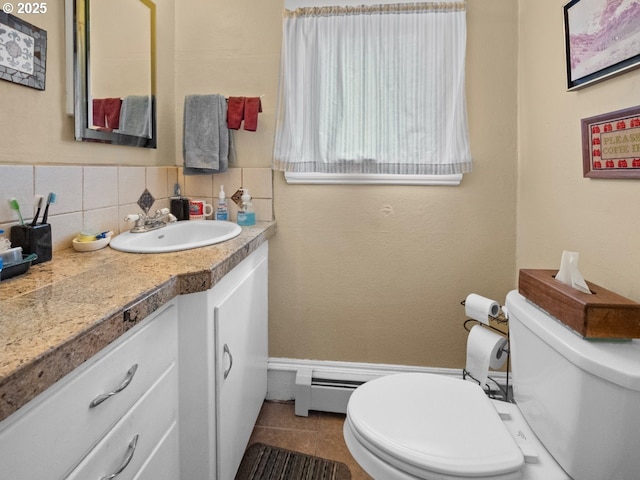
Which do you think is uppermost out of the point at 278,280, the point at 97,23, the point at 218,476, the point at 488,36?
the point at 488,36

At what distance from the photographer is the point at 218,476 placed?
1206 mm

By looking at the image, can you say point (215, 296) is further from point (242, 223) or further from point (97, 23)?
point (97, 23)

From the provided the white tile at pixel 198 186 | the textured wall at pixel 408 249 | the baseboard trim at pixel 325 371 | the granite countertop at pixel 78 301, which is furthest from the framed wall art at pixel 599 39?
the white tile at pixel 198 186

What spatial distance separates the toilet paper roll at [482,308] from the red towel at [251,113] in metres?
1.23

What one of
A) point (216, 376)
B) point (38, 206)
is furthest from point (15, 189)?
point (216, 376)

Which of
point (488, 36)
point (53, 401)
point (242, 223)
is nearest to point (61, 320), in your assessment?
point (53, 401)

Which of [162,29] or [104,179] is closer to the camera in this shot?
[104,179]

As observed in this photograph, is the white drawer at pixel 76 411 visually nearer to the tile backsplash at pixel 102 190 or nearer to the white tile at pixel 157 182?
the tile backsplash at pixel 102 190

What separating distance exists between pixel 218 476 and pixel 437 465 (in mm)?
684

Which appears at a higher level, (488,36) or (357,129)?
(488,36)

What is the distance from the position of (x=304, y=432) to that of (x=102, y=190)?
4.35 feet

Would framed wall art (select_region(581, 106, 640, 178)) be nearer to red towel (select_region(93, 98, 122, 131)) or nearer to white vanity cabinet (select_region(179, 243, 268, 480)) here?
white vanity cabinet (select_region(179, 243, 268, 480))

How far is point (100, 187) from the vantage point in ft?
4.74

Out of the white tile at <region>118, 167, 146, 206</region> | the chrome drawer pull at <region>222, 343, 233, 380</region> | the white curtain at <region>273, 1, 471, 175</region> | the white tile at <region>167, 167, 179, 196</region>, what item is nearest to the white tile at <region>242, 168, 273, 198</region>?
the white curtain at <region>273, 1, 471, 175</region>
